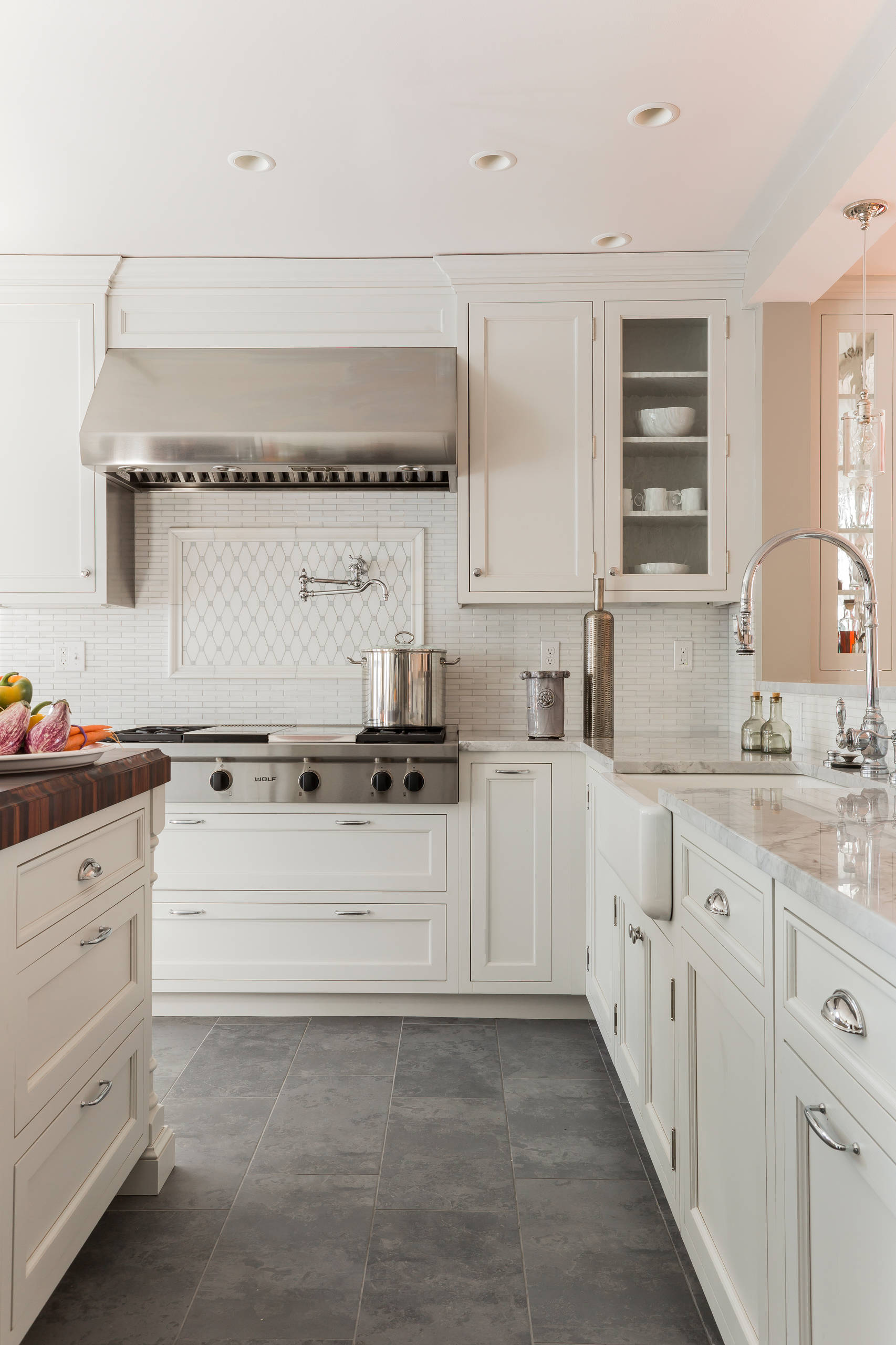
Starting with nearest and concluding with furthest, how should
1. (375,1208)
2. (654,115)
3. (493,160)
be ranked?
(375,1208) < (654,115) < (493,160)

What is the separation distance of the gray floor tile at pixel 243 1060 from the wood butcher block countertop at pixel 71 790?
102cm

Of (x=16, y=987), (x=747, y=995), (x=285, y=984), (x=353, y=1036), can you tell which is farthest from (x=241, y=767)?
(x=747, y=995)

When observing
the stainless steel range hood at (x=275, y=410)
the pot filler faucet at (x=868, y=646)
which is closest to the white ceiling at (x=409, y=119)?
the stainless steel range hood at (x=275, y=410)

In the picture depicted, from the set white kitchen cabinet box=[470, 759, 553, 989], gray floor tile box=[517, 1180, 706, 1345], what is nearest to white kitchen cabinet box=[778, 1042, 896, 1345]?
gray floor tile box=[517, 1180, 706, 1345]

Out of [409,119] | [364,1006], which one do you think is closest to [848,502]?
[409,119]

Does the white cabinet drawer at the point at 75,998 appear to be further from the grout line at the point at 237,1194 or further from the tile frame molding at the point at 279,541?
the tile frame molding at the point at 279,541

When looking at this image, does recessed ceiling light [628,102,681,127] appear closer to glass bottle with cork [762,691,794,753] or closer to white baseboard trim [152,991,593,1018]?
glass bottle with cork [762,691,794,753]

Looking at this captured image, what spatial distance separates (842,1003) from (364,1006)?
2.26 metres

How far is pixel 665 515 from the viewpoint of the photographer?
3.13 meters

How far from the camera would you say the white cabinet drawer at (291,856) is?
9.33 feet

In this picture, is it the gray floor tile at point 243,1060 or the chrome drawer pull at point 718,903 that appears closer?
the chrome drawer pull at point 718,903

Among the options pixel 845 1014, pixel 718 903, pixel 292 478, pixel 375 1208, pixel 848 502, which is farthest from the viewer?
pixel 292 478

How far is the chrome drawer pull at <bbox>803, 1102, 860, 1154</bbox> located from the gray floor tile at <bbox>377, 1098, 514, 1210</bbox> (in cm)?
110

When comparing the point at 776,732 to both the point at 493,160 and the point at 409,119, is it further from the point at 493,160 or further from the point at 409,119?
the point at 409,119
